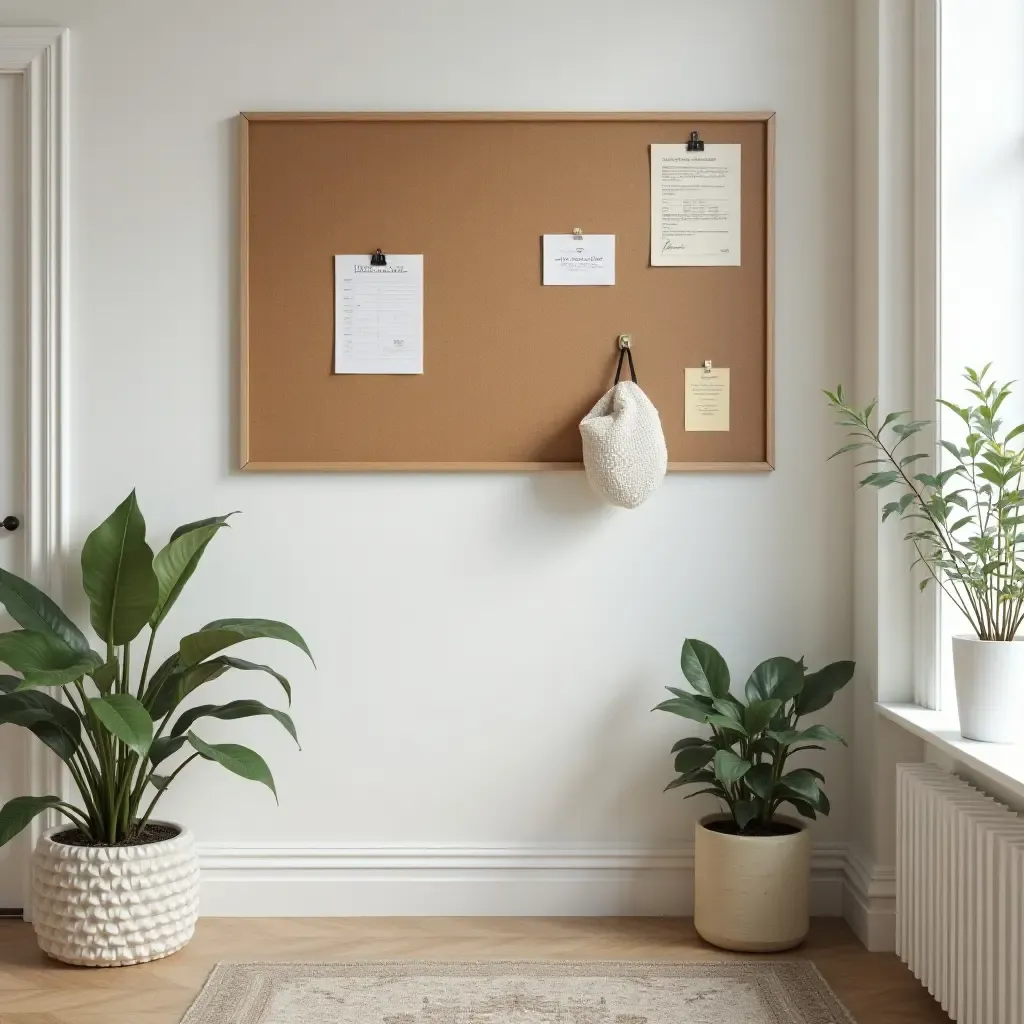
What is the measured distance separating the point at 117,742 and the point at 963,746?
1.79 m

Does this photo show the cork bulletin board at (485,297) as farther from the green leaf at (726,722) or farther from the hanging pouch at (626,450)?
the green leaf at (726,722)

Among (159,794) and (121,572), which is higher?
(121,572)

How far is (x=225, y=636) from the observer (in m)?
2.34

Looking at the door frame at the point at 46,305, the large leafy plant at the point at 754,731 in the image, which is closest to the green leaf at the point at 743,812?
the large leafy plant at the point at 754,731

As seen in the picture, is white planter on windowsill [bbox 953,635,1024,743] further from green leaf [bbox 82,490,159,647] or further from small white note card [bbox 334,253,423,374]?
green leaf [bbox 82,490,159,647]

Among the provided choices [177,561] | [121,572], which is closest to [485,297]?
[177,561]

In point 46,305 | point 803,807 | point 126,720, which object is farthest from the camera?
point 46,305

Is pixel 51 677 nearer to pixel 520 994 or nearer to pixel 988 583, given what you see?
pixel 520 994

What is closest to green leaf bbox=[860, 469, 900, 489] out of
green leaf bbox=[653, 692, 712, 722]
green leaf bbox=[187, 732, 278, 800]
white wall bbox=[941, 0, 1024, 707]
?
white wall bbox=[941, 0, 1024, 707]

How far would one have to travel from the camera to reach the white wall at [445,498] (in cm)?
268

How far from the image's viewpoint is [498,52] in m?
2.68

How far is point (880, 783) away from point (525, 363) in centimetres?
130

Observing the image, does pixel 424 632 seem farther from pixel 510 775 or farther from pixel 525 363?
pixel 525 363

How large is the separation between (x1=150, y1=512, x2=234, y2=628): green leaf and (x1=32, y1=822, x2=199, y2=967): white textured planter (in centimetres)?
51
